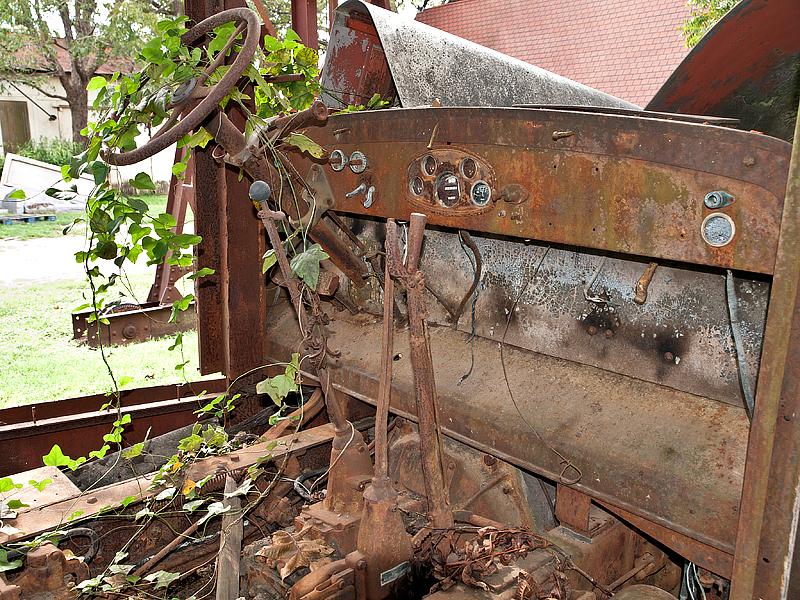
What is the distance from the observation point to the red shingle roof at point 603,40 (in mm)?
8695

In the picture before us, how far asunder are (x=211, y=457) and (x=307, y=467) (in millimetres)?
394

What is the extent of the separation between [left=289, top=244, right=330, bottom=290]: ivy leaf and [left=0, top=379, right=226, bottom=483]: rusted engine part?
1.45 meters

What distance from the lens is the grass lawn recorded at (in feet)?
15.4

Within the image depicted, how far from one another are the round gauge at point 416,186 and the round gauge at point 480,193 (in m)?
0.21

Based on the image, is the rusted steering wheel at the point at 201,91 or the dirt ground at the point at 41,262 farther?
the dirt ground at the point at 41,262

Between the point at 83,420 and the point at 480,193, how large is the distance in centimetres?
220

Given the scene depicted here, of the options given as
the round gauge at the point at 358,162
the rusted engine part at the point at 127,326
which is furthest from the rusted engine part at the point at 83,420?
the rusted engine part at the point at 127,326

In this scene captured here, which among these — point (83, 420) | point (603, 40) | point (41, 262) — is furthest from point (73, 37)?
point (83, 420)

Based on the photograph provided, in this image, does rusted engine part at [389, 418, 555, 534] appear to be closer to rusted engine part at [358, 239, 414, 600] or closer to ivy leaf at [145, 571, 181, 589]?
rusted engine part at [358, 239, 414, 600]

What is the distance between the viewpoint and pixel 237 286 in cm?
322

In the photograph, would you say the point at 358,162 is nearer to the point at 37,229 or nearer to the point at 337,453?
the point at 337,453

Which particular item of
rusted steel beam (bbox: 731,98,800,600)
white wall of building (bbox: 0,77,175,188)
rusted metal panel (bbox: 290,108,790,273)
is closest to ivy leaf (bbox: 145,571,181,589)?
rusted metal panel (bbox: 290,108,790,273)

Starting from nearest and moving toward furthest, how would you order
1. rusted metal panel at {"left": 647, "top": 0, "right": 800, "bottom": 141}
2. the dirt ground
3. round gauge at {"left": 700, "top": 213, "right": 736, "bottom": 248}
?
round gauge at {"left": 700, "top": 213, "right": 736, "bottom": 248} → rusted metal panel at {"left": 647, "top": 0, "right": 800, "bottom": 141} → the dirt ground

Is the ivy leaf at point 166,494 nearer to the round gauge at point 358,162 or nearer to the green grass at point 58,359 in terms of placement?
the round gauge at point 358,162
